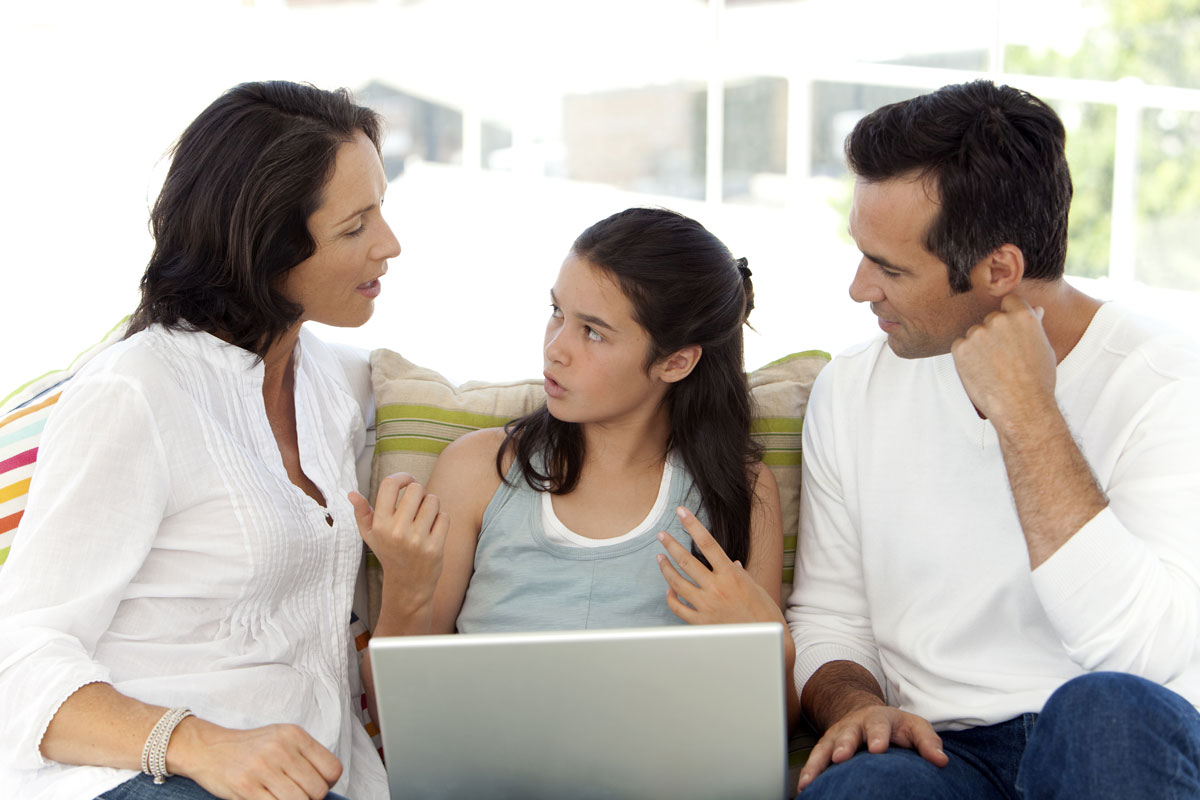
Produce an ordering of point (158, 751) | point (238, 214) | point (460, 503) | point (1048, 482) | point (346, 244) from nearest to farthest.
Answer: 1. point (158, 751)
2. point (1048, 482)
3. point (238, 214)
4. point (346, 244)
5. point (460, 503)

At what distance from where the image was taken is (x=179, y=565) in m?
1.40

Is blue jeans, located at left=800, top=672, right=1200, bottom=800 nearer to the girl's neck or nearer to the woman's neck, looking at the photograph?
the girl's neck

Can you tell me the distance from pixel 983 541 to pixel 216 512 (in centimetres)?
99

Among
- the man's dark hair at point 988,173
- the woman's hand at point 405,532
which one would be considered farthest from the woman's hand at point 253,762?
the man's dark hair at point 988,173

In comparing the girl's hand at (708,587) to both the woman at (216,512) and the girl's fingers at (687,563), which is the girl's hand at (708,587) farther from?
the woman at (216,512)

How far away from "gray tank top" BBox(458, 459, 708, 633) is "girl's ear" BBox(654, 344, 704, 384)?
0.19 metres

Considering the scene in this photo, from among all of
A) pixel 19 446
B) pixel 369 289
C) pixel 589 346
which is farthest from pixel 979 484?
pixel 19 446

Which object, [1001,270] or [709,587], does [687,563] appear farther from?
[1001,270]

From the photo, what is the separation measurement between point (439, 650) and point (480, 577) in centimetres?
59

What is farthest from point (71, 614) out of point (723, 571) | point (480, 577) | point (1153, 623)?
point (1153, 623)

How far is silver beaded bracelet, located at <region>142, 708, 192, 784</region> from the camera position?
1.21 metres

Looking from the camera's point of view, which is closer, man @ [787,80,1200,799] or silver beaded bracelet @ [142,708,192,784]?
silver beaded bracelet @ [142,708,192,784]

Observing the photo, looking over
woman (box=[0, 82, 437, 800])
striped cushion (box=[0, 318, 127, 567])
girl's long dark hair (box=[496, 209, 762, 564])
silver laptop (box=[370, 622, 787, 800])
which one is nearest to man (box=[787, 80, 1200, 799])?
girl's long dark hair (box=[496, 209, 762, 564])

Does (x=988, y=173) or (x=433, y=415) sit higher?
(x=988, y=173)
